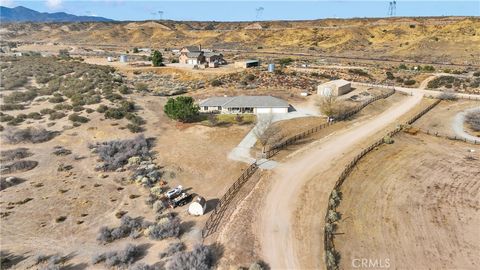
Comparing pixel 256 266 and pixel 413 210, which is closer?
pixel 256 266

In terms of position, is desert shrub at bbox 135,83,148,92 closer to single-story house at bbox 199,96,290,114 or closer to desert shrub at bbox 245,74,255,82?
single-story house at bbox 199,96,290,114

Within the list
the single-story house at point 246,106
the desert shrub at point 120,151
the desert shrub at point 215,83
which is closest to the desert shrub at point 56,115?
the desert shrub at point 120,151

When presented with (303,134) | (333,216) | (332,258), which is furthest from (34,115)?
(332,258)

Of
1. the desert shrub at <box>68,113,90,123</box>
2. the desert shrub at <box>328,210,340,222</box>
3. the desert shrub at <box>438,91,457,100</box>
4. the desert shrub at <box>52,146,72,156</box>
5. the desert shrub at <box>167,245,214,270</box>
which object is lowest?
the desert shrub at <box>167,245,214,270</box>

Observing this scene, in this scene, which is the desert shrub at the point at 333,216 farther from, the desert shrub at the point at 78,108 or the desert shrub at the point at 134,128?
the desert shrub at the point at 78,108

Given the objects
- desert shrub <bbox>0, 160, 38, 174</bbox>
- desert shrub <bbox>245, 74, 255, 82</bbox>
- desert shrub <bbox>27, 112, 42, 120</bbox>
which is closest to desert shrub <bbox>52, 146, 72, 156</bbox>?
desert shrub <bbox>0, 160, 38, 174</bbox>

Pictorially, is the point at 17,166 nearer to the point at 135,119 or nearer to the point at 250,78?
the point at 135,119
